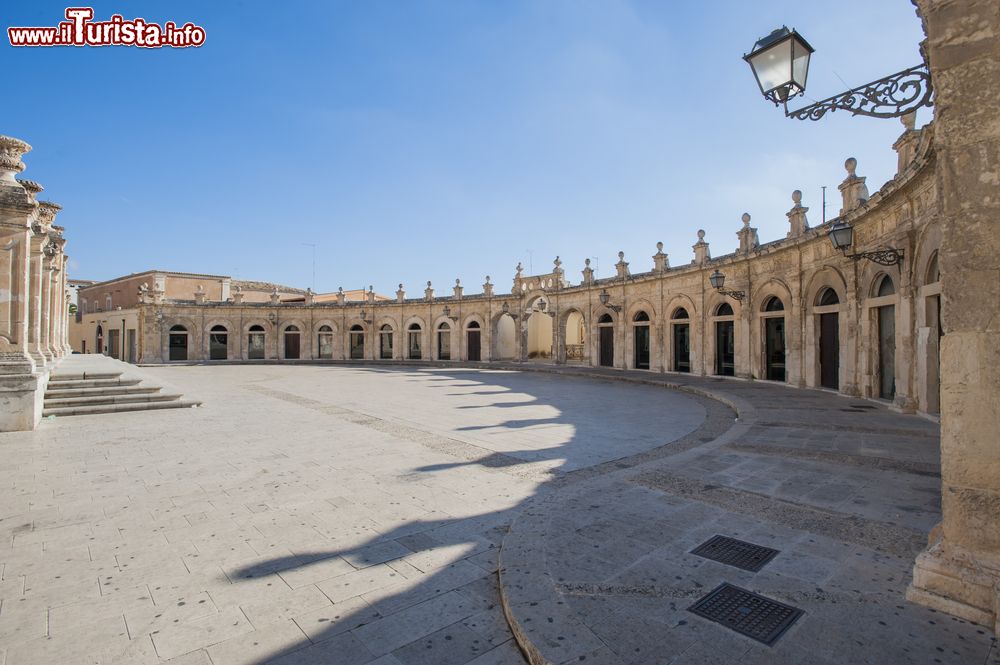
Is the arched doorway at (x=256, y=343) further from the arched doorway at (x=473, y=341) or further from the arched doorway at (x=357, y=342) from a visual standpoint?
the arched doorway at (x=473, y=341)

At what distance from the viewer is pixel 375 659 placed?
2.62 meters

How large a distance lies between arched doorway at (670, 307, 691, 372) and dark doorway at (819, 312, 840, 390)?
21.8 feet

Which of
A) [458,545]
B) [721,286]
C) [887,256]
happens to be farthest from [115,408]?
[721,286]

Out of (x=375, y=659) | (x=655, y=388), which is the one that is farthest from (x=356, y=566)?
(x=655, y=388)

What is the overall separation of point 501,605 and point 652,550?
1.24m

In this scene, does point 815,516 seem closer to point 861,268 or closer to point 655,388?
point 861,268

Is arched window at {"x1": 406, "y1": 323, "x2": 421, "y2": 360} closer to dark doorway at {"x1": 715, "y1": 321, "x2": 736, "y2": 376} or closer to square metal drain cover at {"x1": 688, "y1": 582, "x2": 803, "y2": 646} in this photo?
dark doorway at {"x1": 715, "y1": 321, "x2": 736, "y2": 376}

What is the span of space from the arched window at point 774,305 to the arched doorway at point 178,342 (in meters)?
36.9

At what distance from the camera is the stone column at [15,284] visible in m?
8.66

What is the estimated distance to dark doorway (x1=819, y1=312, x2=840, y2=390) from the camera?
43.2 ft

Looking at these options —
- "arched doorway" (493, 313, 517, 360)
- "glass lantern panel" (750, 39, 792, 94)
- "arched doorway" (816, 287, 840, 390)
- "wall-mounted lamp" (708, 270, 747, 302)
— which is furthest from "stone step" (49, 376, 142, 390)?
"arched doorway" (493, 313, 517, 360)

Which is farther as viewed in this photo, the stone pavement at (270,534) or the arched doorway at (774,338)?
the arched doorway at (774,338)

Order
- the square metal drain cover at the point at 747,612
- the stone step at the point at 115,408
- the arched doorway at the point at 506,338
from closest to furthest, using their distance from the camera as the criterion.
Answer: the square metal drain cover at the point at 747,612
the stone step at the point at 115,408
the arched doorway at the point at 506,338

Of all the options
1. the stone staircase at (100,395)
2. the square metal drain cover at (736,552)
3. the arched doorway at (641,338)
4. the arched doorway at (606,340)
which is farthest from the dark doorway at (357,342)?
the square metal drain cover at (736,552)
